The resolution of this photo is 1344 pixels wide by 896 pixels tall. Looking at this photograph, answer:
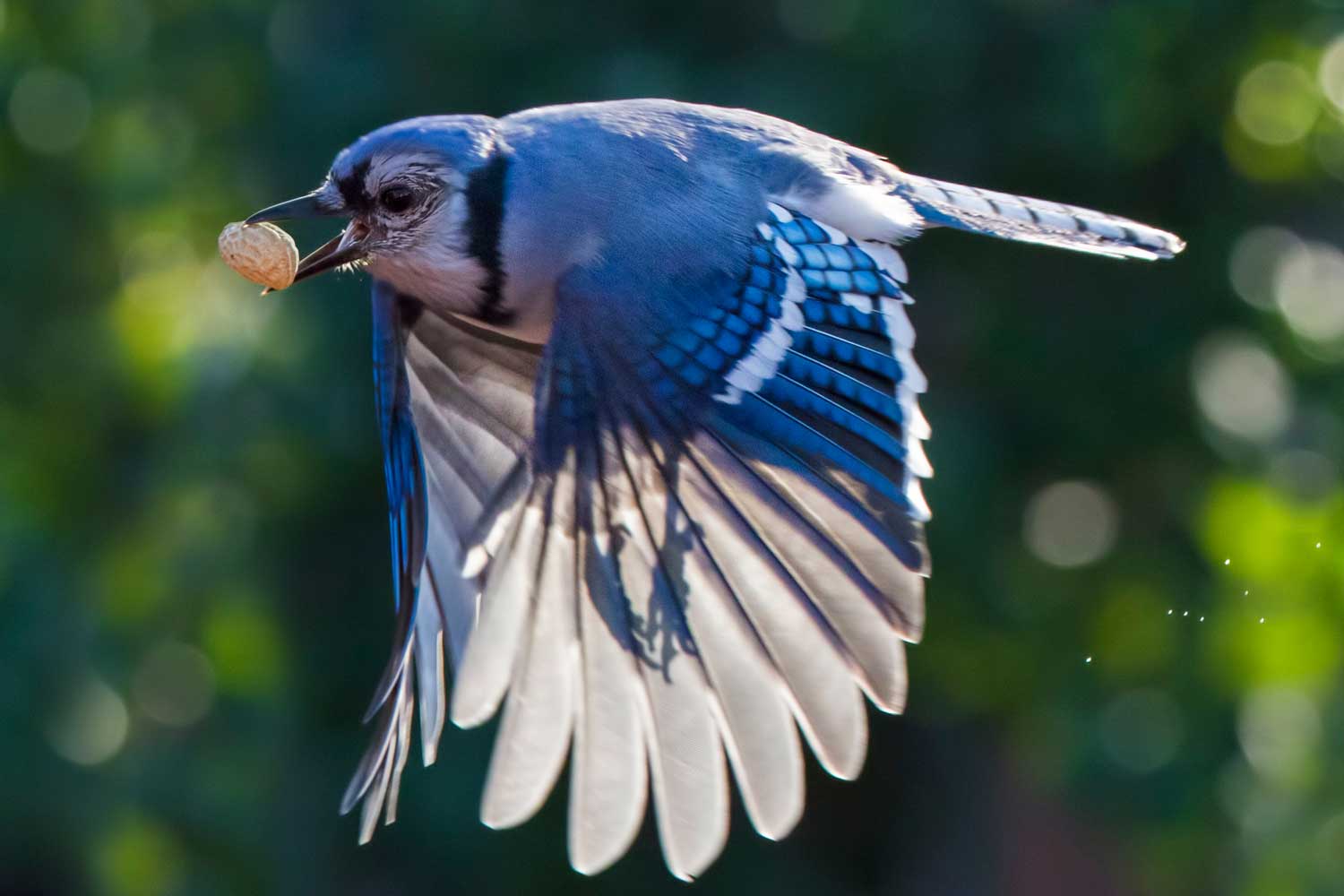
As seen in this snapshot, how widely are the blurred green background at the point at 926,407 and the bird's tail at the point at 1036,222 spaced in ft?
3.27

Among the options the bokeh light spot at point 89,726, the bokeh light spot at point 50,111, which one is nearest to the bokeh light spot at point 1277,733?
the bokeh light spot at point 89,726

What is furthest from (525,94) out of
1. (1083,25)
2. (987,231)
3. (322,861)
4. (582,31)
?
(322,861)

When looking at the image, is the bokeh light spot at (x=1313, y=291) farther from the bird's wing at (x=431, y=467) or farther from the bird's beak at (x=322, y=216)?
the bird's beak at (x=322, y=216)

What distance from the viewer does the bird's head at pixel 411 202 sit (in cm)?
175

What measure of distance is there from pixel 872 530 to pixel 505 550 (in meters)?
0.32

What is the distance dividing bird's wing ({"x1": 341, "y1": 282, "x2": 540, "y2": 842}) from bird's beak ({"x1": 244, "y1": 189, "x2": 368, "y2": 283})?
11 centimetres

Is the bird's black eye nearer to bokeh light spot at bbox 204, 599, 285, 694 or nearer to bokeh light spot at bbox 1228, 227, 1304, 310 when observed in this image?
bokeh light spot at bbox 204, 599, 285, 694

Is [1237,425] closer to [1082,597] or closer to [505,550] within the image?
[1082,597]

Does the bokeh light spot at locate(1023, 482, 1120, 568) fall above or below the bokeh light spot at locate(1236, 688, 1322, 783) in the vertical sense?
above

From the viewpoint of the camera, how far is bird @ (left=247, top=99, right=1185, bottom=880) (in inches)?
62.2

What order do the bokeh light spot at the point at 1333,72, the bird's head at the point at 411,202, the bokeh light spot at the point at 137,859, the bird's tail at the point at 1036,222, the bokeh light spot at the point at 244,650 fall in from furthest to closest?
the bokeh light spot at the point at 244,650
the bokeh light spot at the point at 137,859
the bokeh light spot at the point at 1333,72
the bird's tail at the point at 1036,222
the bird's head at the point at 411,202

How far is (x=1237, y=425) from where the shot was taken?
120 inches

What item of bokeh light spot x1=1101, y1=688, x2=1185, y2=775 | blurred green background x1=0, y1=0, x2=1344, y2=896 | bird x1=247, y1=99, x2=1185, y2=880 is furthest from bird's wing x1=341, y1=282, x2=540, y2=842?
bokeh light spot x1=1101, y1=688, x2=1185, y2=775

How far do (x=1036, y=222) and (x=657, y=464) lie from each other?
19.7 inches
